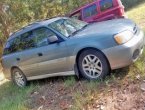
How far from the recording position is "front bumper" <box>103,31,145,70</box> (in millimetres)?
6848

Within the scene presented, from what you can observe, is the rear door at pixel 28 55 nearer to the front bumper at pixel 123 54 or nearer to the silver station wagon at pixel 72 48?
the silver station wagon at pixel 72 48

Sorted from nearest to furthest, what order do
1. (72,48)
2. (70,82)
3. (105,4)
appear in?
(72,48) < (70,82) < (105,4)

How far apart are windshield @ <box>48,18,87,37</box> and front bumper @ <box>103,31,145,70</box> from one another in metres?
1.43

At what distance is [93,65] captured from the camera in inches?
287

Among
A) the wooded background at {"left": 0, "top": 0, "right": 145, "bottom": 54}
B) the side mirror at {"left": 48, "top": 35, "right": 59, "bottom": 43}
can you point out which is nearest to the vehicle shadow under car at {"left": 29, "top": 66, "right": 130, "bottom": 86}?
the side mirror at {"left": 48, "top": 35, "right": 59, "bottom": 43}

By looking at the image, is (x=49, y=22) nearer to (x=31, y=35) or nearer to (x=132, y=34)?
(x=31, y=35)

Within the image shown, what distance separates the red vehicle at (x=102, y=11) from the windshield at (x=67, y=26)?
6.06 metres

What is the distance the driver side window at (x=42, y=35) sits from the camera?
27.4 ft

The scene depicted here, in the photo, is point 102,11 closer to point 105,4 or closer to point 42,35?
point 105,4

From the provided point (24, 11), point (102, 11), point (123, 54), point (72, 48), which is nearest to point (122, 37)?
point (123, 54)

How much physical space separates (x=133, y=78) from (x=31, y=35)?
11.5 feet

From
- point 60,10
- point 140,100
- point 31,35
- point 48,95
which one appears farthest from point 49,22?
point 60,10

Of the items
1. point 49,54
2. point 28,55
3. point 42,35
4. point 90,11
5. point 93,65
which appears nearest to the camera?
point 93,65

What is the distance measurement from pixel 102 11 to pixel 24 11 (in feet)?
32.1
